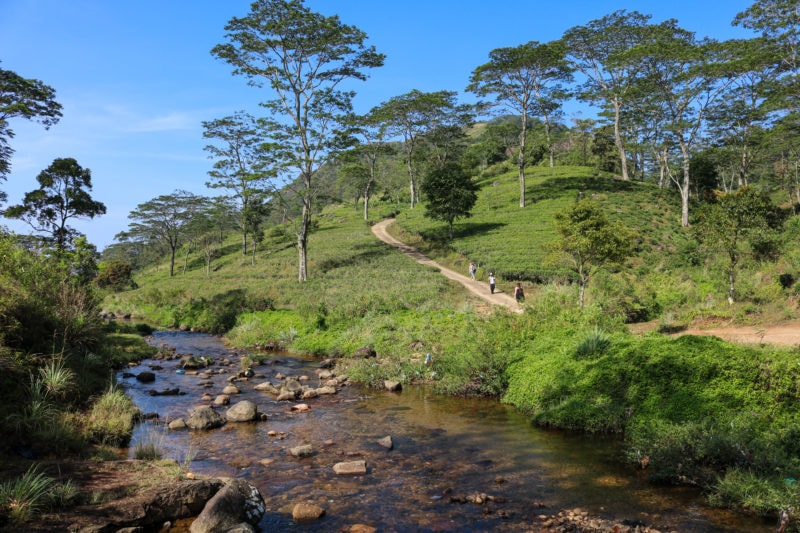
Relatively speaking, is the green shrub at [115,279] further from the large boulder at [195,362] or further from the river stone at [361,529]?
the river stone at [361,529]

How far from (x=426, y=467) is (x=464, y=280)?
945 inches

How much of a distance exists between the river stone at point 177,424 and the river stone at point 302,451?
11.8 ft

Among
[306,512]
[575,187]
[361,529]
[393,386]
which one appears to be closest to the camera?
[361,529]

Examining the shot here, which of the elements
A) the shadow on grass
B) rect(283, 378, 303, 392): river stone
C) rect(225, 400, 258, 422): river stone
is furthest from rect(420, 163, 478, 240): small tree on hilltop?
rect(225, 400, 258, 422): river stone

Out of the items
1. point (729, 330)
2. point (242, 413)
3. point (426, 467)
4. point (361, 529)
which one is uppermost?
point (729, 330)

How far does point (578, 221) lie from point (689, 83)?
31.3m

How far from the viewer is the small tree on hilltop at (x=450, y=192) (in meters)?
41.9

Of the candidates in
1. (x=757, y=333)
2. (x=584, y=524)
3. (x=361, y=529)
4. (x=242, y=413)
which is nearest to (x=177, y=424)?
(x=242, y=413)

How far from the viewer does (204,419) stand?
38.1 ft

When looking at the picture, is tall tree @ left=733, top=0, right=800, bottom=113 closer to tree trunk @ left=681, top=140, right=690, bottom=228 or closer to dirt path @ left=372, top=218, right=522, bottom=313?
tree trunk @ left=681, top=140, right=690, bottom=228

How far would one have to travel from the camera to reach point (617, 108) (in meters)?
51.9

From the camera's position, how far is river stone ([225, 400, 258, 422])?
1214cm

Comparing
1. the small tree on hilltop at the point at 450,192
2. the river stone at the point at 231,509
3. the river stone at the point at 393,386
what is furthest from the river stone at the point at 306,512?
the small tree on hilltop at the point at 450,192

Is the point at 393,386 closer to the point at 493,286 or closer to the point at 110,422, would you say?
the point at 110,422
